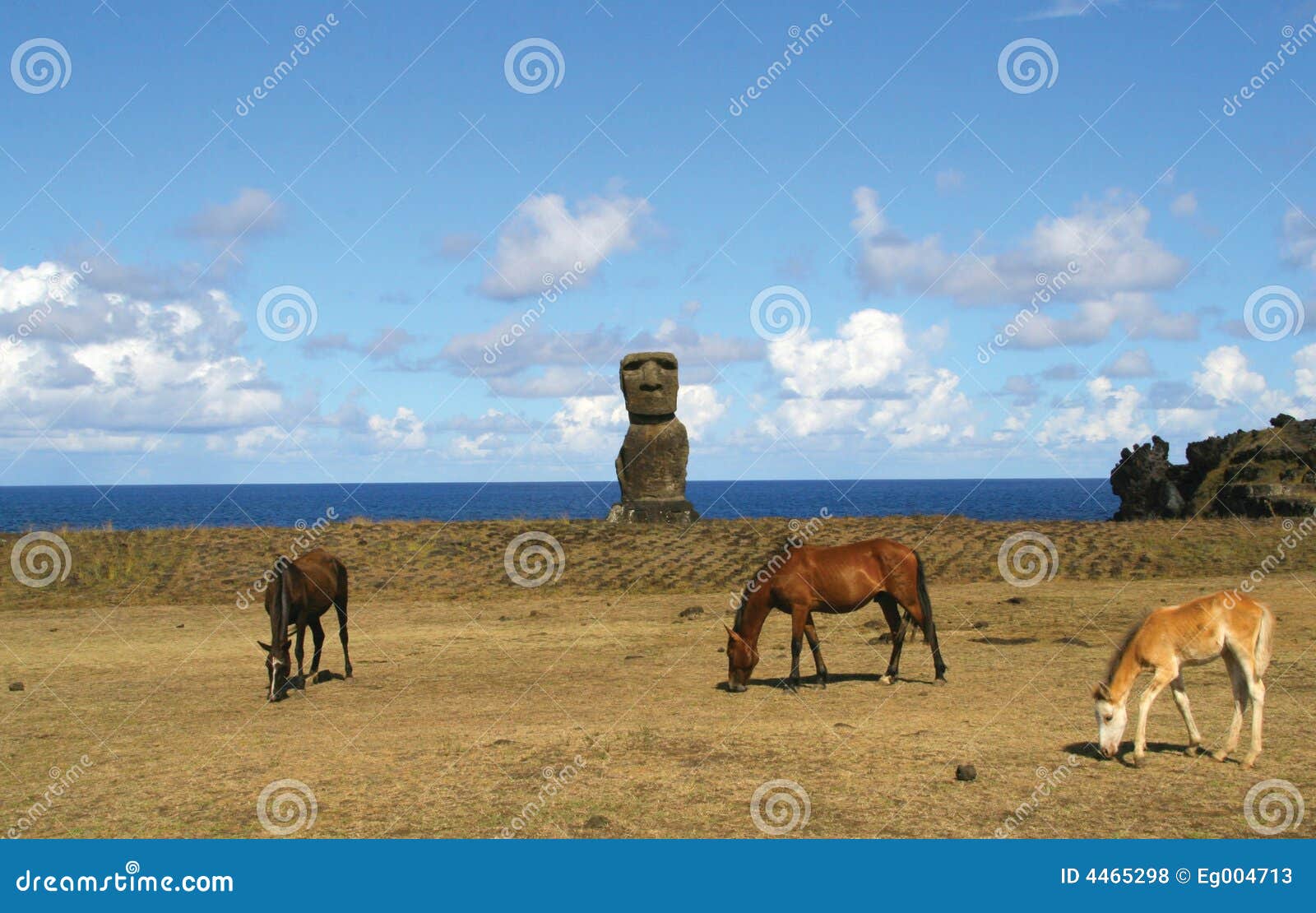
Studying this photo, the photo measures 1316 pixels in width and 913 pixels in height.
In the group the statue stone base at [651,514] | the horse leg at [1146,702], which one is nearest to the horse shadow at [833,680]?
the horse leg at [1146,702]

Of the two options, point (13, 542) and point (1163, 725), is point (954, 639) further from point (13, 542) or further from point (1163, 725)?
point (13, 542)

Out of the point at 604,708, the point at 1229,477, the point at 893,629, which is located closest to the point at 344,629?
the point at 604,708

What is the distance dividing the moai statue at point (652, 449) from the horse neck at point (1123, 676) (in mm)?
21546

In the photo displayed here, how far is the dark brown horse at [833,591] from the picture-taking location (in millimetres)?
14258

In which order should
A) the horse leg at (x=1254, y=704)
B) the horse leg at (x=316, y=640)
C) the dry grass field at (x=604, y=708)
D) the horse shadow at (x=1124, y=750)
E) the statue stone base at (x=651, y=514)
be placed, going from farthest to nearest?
1. the statue stone base at (x=651, y=514)
2. the horse leg at (x=316, y=640)
3. the horse shadow at (x=1124, y=750)
4. the horse leg at (x=1254, y=704)
5. the dry grass field at (x=604, y=708)

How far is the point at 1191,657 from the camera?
9914mm

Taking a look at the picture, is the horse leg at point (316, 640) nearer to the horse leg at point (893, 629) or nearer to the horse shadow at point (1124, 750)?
the horse leg at point (893, 629)

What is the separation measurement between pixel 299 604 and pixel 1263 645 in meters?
10.9

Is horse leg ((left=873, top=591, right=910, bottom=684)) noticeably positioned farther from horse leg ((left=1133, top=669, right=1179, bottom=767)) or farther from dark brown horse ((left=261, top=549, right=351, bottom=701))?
dark brown horse ((left=261, top=549, right=351, bottom=701))

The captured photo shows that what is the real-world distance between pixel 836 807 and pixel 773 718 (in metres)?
3.61

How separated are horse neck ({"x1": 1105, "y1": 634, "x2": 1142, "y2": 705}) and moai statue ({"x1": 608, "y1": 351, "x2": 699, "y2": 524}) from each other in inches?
848

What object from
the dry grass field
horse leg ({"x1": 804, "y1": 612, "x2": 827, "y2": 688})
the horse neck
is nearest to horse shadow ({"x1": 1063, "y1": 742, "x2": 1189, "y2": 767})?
the dry grass field

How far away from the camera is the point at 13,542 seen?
93.2 feet

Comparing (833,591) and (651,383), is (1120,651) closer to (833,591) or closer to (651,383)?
(833,591)
